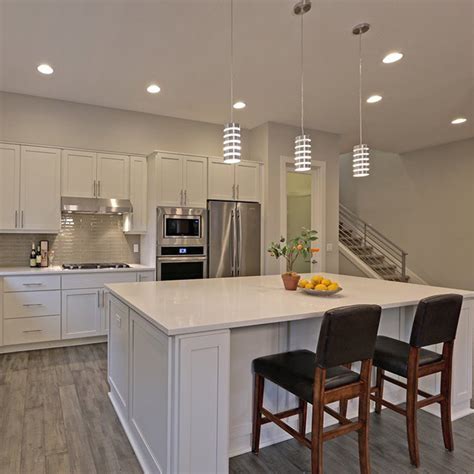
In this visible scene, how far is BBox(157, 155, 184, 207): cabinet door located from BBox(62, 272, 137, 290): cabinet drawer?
0.98m

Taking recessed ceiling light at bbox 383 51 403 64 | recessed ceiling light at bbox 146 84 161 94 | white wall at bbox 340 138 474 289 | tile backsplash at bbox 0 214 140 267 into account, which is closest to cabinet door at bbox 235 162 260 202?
recessed ceiling light at bbox 146 84 161 94

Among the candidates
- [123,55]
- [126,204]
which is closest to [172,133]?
[126,204]

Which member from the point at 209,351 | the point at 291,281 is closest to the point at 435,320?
the point at 291,281

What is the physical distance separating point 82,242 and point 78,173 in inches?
36.2

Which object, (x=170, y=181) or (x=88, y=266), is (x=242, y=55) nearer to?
(x=170, y=181)

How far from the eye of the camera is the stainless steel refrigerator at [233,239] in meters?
4.79

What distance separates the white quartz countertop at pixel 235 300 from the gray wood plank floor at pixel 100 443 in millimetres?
882

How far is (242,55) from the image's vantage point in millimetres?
3299

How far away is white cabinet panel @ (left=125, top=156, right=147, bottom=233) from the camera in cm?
469

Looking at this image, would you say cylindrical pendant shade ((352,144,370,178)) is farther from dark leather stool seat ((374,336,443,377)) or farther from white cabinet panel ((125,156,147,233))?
white cabinet panel ((125,156,147,233))

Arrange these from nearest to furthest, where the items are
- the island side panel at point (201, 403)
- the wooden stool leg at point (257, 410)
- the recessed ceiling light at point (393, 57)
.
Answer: the island side panel at point (201, 403), the wooden stool leg at point (257, 410), the recessed ceiling light at point (393, 57)

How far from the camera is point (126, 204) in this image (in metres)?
4.58

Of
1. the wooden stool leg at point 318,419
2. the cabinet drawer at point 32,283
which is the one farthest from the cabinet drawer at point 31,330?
the wooden stool leg at point 318,419

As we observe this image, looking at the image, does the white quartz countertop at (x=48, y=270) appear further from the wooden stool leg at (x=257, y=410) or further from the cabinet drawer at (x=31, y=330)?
the wooden stool leg at (x=257, y=410)
